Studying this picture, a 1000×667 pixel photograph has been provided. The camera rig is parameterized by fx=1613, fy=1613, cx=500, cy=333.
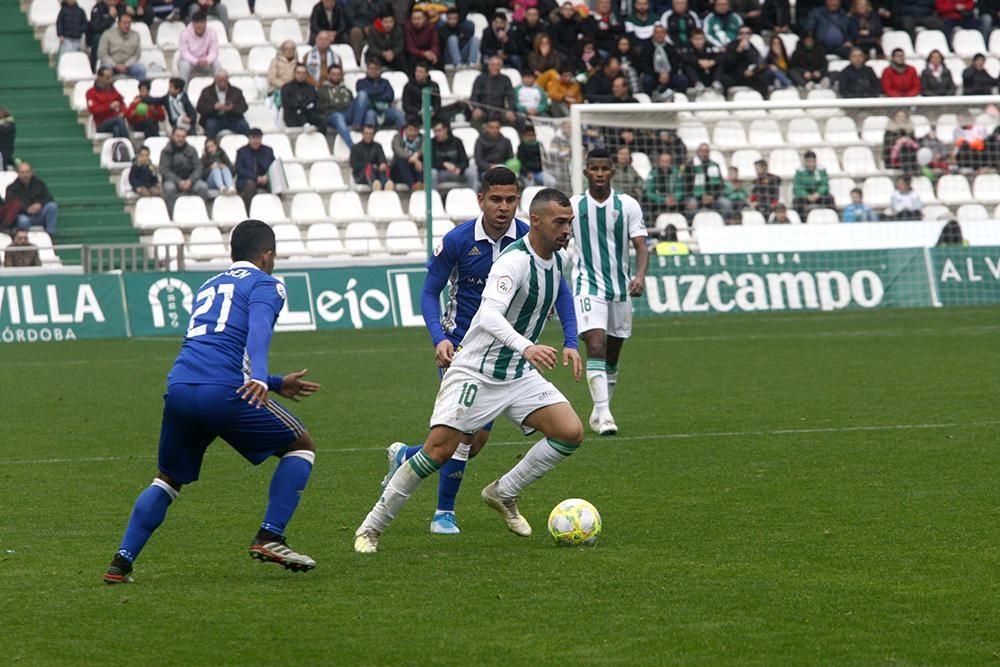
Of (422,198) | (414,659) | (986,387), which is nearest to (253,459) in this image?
(414,659)

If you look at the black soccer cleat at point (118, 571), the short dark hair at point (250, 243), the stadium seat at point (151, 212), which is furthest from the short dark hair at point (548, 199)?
the stadium seat at point (151, 212)

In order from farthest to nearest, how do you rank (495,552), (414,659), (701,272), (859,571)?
(701,272) → (495,552) → (859,571) → (414,659)

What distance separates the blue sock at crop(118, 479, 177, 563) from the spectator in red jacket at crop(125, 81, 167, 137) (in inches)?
844

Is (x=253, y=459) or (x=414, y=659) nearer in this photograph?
(x=414, y=659)

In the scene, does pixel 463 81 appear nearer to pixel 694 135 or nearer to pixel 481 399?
pixel 694 135

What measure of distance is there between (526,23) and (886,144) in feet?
22.5

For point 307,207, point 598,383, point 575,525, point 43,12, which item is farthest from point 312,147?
point 575,525

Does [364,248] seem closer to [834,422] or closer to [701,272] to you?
[701,272]

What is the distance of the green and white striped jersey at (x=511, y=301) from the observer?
802 cm

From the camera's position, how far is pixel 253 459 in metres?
7.29

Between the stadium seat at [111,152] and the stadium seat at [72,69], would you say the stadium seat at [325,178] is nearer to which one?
the stadium seat at [111,152]

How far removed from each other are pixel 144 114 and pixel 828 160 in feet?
38.9

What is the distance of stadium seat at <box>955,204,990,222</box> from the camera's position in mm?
27062

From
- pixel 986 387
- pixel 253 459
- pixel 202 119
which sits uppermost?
pixel 202 119
